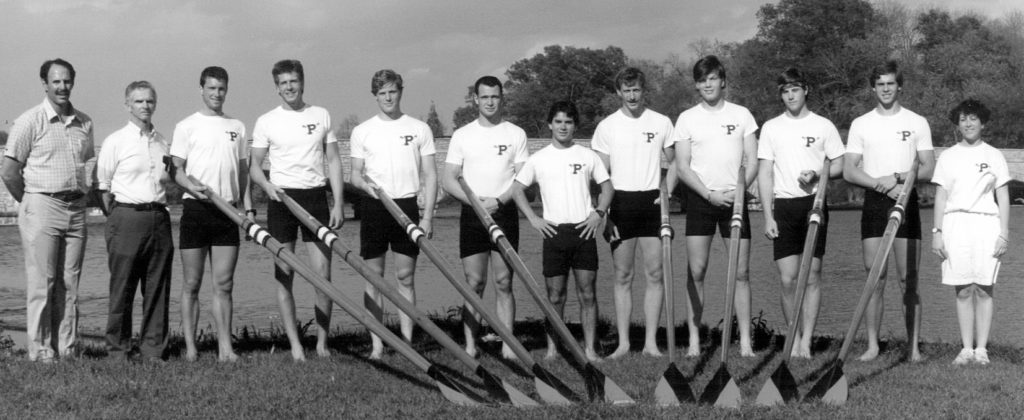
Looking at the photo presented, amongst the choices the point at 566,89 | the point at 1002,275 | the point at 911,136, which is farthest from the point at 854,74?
the point at 911,136

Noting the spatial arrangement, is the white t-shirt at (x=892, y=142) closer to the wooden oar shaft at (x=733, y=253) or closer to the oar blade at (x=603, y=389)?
the wooden oar shaft at (x=733, y=253)

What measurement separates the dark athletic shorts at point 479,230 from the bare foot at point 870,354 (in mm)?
2540

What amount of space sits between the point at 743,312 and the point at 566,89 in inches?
2876

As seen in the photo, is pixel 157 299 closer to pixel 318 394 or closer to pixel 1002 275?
pixel 318 394

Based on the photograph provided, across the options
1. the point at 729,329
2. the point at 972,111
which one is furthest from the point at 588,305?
the point at 972,111

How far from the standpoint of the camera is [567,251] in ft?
22.5

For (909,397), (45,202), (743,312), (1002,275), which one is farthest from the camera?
(1002,275)

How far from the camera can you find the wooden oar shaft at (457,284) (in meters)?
5.72

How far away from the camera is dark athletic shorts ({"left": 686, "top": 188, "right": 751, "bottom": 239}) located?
699 centimetres

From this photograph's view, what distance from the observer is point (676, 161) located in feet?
23.3

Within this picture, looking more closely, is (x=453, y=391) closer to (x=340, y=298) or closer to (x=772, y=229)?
(x=340, y=298)

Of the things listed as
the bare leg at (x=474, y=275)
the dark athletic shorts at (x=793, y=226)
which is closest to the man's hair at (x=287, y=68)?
the bare leg at (x=474, y=275)

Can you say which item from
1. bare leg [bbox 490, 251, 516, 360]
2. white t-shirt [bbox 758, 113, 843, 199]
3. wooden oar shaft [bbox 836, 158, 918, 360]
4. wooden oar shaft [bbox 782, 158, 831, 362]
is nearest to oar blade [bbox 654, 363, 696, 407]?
wooden oar shaft [bbox 782, 158, 831, 362]

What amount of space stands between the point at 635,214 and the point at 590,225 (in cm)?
42
